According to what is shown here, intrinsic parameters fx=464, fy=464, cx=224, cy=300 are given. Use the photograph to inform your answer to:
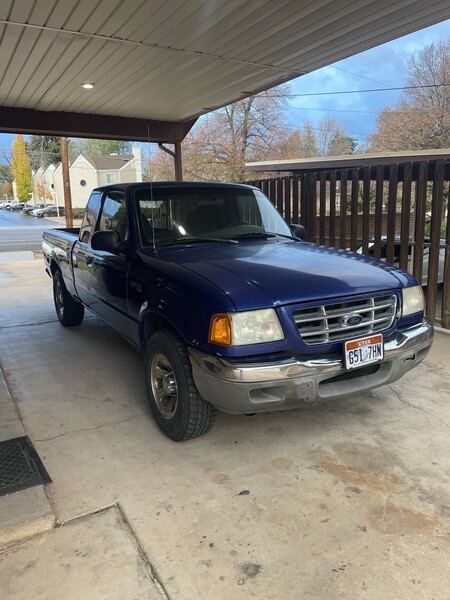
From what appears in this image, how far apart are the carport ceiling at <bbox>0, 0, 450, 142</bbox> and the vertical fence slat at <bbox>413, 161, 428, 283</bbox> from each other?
65.0 inches

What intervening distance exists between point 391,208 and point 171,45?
3.50m

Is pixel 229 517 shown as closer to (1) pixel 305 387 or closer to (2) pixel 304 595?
(2) pixel 304 595

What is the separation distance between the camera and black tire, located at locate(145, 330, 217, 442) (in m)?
3.09

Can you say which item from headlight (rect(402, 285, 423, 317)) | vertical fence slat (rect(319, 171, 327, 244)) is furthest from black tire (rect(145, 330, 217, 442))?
vertical fence slat (rect(319, 171, 327, 244))

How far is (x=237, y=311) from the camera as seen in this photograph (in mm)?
2729

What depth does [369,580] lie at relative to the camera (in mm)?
2150

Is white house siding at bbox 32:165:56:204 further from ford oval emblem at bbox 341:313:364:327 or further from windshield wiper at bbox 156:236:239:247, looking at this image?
ford oval emblem at bbox 341:313:364:327

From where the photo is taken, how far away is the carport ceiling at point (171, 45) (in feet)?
14.7

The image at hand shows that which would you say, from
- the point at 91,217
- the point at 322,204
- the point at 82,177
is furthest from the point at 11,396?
the point at 82,177

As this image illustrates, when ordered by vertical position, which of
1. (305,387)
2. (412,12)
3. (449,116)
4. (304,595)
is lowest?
(304,595)

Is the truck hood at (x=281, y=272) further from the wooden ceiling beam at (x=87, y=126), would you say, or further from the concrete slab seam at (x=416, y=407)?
the wooden ceiling beam at (x=87, y=126)

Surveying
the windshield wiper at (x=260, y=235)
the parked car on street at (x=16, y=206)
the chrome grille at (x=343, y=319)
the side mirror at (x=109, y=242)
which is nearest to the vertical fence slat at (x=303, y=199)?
the windshield wiper at (x=260, y=235)

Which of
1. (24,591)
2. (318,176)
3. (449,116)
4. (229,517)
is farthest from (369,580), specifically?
(449,116)

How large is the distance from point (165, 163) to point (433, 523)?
1305 inches
